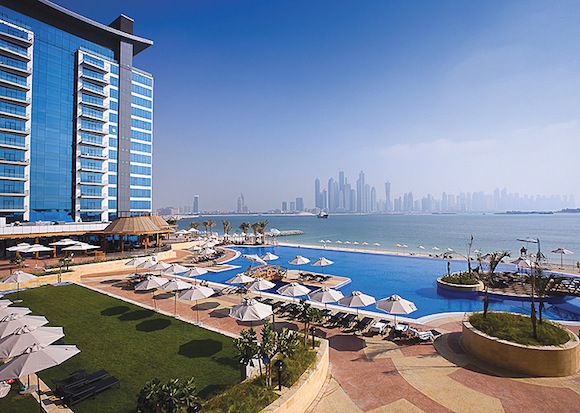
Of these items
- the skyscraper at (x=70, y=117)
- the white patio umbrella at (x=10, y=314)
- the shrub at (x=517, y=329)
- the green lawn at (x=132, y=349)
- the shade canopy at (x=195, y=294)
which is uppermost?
the skyscraper at (x=70, y=117)

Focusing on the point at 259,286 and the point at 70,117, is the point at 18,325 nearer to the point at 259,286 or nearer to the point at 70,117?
the point at 259,286

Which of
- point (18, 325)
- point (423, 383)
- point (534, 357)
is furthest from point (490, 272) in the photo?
point (18, 325)

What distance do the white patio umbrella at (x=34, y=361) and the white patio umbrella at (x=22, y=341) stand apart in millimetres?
361

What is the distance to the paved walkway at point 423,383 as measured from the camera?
31.3 feet

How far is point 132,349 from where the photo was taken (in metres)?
12.5

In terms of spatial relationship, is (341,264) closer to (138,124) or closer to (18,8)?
(138,124)

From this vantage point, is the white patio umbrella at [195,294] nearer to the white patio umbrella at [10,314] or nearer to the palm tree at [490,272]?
the white patio umbrella at [10,314]

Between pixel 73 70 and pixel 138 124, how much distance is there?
38.2 feet

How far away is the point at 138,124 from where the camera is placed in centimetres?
5525

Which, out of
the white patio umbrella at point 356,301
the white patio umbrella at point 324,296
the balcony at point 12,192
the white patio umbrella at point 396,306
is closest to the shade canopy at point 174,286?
the white patio umbrella at point 324,296

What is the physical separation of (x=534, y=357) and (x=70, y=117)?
58.7 meters

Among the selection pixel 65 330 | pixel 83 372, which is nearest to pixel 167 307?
pixel 65 330

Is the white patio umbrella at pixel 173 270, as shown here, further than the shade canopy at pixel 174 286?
Yes

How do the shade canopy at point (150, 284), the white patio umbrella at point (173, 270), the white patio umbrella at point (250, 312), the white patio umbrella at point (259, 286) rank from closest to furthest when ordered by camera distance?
the white patio umbrella at point (250, 312) → the shade canopy at point (150, 284) → the white patio umbrella at point (259, 286) → the white patio umbrella at point (173, 270)
